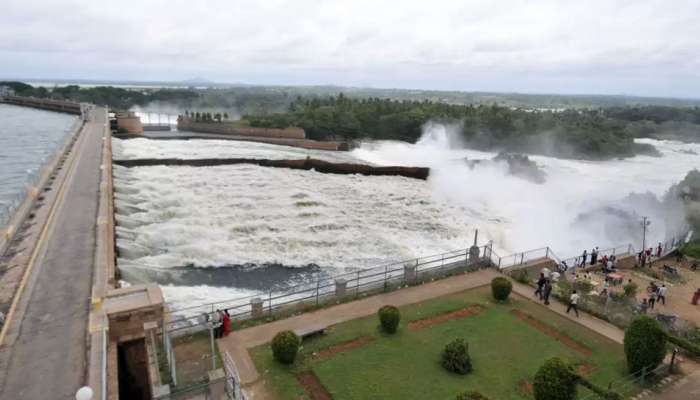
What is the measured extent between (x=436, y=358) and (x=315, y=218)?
17999 mm

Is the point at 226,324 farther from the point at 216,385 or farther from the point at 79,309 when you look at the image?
the point at 79,309

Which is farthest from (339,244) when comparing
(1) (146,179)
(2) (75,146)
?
(2) (75,146)

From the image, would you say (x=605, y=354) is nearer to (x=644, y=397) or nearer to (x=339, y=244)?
(x=644, y=397)

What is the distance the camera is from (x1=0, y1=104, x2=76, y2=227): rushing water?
3235 cm

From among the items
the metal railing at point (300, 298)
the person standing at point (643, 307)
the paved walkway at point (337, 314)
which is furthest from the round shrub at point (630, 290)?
the metal railing at point (300, 298)

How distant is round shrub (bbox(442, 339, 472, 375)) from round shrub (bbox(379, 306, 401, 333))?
1957 millimetres

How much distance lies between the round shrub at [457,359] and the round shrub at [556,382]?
82.9 inches

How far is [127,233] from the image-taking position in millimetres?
24062

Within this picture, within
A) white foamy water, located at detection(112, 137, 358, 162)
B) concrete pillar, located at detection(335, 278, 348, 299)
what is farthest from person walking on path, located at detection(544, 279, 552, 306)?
white foamy water, located at detection(112, 137, 358, 162)

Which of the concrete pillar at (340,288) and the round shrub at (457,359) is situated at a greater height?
the concrete pillar at (340,288)

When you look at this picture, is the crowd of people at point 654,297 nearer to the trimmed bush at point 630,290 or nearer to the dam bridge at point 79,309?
the trimmed bush at point 630,290

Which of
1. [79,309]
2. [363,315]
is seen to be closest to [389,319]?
[363,315]

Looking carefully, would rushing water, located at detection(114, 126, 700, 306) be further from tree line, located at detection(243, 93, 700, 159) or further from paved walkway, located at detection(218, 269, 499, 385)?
tree line, located at detection(243, 93, 700, 159)

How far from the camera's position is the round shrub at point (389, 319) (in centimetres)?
1423
